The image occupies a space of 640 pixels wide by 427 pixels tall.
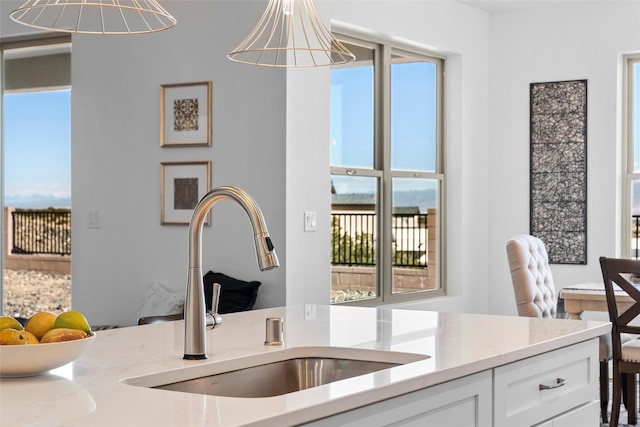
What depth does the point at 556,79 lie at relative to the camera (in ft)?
22.4

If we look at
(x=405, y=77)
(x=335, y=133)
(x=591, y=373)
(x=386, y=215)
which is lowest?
(x=591, y=373)

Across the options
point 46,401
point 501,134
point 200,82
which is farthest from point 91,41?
point 46,401

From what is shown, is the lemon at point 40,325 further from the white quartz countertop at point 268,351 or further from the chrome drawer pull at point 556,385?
the chrome drawer pull at point 556,385

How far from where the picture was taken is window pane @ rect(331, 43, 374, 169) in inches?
228

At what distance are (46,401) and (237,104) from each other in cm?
362

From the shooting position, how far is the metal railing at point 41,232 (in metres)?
6.24

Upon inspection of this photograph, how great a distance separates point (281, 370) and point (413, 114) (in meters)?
4.47

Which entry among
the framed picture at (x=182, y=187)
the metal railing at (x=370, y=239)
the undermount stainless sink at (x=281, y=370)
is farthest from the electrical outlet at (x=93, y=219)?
the undermount stainless sink at (x=281, y=370)

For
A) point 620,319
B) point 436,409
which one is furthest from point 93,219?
point 436,409

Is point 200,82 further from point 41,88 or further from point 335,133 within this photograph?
point 41,88

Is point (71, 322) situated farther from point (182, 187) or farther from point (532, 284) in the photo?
point (182, 187)

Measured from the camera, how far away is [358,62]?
5.95 metres

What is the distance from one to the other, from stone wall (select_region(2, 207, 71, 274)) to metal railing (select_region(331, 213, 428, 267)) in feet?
6.18

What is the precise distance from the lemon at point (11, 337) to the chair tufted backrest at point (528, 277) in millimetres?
3179
